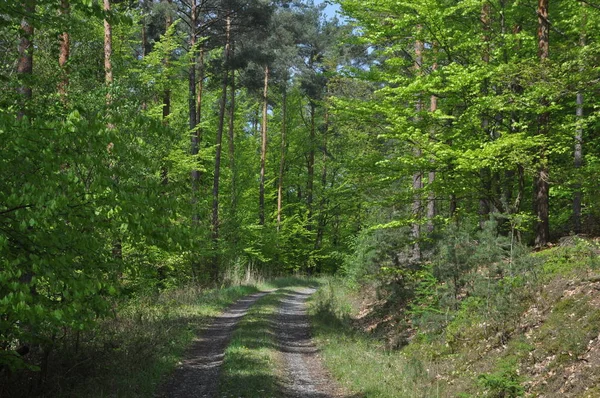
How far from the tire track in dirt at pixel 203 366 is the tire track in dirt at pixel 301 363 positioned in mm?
1371

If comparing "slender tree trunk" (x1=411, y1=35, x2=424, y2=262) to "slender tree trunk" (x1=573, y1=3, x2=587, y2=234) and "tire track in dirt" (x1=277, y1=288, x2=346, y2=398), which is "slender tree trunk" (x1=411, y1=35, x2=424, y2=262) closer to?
"slender tree trunk" (x1=573, y1=3, x2=587, y2=234)

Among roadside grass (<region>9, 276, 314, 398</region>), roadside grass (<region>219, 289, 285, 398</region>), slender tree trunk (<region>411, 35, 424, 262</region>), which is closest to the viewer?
roadside grass (<region>9, 276, 314, 398</region>)

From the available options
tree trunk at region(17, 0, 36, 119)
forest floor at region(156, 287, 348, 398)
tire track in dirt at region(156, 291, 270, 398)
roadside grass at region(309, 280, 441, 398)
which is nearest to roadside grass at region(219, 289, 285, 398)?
forest floor at region(156, 287, 348, 398)

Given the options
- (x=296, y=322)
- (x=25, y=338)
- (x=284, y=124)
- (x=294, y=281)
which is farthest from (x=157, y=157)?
(x=284, y=124)

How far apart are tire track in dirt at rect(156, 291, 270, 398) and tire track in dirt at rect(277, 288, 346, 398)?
1371mm

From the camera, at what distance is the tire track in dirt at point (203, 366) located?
8898mm

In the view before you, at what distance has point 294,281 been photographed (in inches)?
1357

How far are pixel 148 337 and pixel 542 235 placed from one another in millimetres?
9721

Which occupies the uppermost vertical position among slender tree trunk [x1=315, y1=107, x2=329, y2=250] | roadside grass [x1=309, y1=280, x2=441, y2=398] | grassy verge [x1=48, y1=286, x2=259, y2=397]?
slender tree trunk [x1=315, y1=107, x2=329, y2=250]

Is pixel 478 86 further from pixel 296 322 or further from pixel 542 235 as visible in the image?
pixel 296 322

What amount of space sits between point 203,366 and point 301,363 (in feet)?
7.17

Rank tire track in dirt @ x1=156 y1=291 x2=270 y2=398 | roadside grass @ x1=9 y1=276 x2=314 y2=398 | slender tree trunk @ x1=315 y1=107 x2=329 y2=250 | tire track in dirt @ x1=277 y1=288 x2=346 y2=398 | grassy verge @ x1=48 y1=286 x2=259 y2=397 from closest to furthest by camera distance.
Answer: roadside grass @ x1=9 y1=276 x2=314 y2=398
grassy verge @ x1=48 y1=286 x2=259 y2=397
tire track in dirt @ x1=156 y1=291 x2=270 y2=398
tire track in dirt @ x1=277 y1=288 x2=346 y2=398
slender tree trunk @ x1=315 y1=107 x2=329 y2=250

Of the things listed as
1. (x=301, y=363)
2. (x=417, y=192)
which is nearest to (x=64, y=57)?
(x=301, y=363)

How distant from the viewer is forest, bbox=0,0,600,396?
4863 mm
